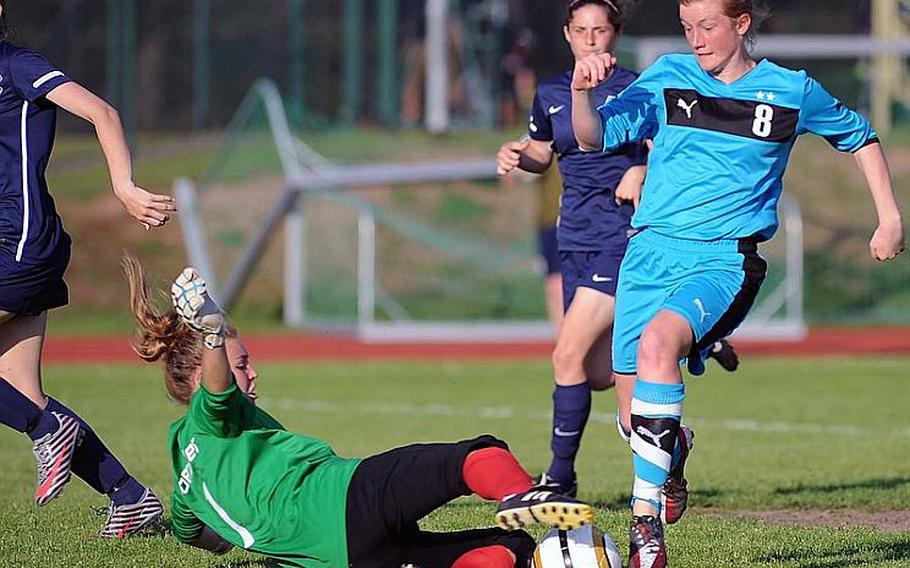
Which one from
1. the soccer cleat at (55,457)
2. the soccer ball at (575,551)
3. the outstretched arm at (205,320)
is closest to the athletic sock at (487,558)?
the soccer ball at (575,551)

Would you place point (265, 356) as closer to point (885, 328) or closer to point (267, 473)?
Result: point (885, 328)

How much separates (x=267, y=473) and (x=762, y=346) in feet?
44.0

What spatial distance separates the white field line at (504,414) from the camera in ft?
34.1

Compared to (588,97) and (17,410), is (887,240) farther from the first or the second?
(17,410)

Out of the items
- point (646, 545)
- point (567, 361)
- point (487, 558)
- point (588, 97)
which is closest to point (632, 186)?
point (567, 361)

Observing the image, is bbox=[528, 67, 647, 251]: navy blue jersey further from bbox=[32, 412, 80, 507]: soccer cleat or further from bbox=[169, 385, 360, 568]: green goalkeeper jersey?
bbox=[169, 385, 360, 568]: green goalkeeper jersey

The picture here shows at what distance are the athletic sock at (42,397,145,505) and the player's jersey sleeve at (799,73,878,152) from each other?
10.0 feet

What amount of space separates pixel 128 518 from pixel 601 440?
15.2 ft

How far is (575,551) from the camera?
4.75m

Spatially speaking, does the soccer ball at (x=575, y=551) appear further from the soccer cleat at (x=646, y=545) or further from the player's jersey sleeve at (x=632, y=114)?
the player's jersey sleeve at (x=632, y=114)

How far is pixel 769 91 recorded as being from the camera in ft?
18.2

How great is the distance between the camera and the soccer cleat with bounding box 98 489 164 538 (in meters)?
6.15

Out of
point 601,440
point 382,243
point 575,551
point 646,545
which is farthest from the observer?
point 382,243

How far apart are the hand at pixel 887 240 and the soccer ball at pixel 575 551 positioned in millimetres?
1513
